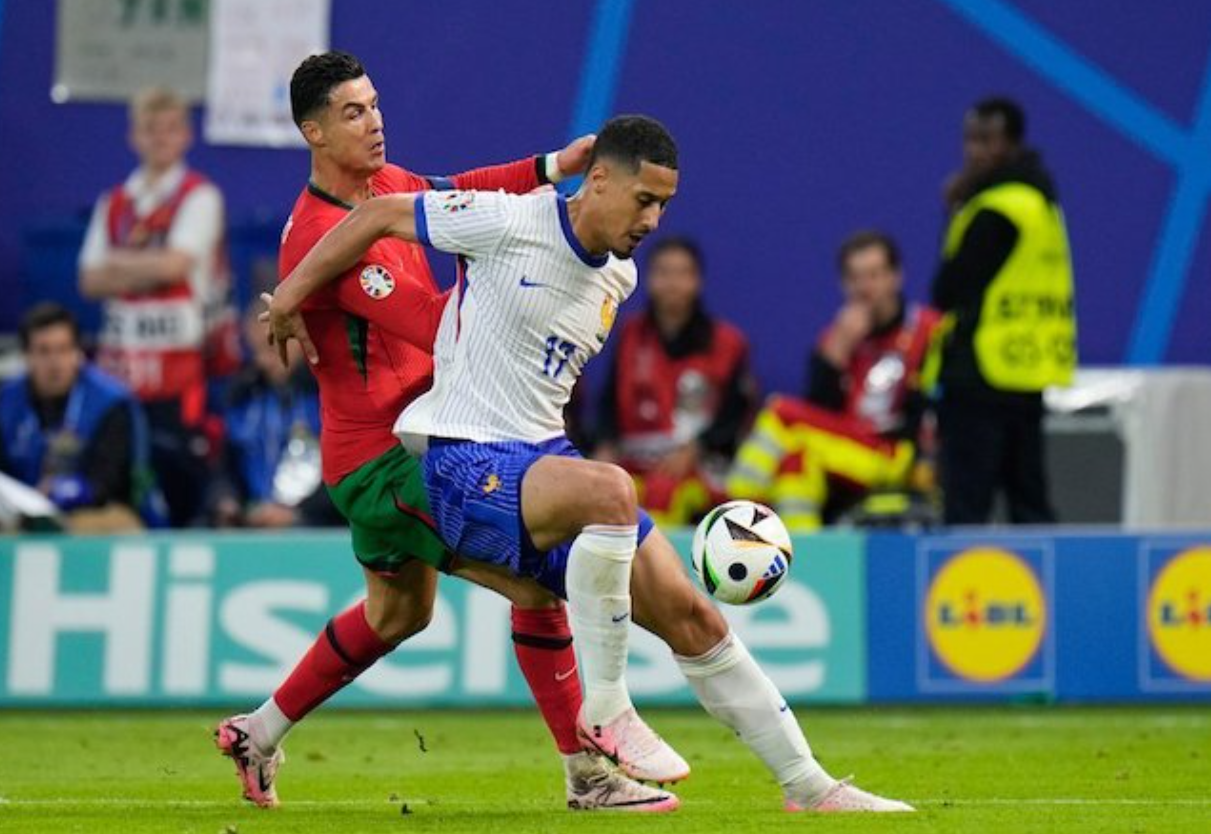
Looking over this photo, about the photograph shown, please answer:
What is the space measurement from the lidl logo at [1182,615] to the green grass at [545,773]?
204 millimetres

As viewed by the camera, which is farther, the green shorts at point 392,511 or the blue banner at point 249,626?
the blue banner at point 249,626

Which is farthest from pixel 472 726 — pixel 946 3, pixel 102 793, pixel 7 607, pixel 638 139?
pixel 946 3

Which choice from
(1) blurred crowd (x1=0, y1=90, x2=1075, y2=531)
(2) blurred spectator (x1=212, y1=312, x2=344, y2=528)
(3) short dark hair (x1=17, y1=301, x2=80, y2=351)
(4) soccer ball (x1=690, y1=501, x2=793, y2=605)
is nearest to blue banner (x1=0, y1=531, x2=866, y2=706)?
(1) blurred crowd (x1=0, y1=90, x2=1075, y2=531)

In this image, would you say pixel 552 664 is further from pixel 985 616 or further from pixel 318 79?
pixel 985 616

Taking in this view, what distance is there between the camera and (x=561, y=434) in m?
7.42

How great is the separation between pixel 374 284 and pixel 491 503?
34.7 inches

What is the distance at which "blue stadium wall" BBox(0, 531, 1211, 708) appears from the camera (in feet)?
37.8

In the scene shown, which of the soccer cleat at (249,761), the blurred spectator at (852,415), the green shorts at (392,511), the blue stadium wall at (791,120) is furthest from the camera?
the blue stadium wall at (791,120)

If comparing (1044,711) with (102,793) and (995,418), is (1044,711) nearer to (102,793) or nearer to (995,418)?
(995,418)

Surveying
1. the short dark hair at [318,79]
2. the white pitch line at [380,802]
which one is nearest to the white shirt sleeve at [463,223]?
the short dark hair at [318,79]

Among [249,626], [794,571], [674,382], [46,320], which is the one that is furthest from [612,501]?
[674,382]

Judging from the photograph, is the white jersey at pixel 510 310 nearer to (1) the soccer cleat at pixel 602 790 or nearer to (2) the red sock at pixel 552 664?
(2) the red sock at pixel 552 664

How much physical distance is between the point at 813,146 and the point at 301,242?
7.47 meters

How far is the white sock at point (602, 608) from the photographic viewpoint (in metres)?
6.96
